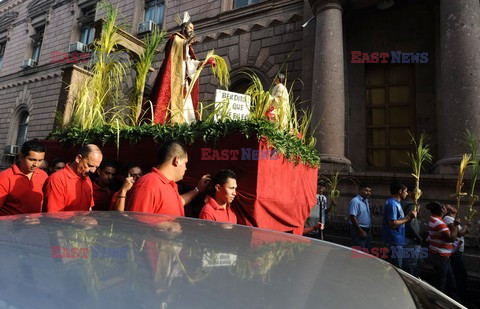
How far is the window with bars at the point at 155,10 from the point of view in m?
13.8

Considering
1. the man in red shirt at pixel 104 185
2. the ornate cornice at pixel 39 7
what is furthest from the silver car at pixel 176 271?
the ornate cornice at pixel 39 7

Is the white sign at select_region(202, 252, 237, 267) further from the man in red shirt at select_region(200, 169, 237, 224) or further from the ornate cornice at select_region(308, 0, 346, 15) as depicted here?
the ornate cornice at select_region(308, 0, 346, 15)

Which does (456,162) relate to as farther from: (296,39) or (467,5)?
(296,39)

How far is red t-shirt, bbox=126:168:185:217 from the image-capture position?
2.15m

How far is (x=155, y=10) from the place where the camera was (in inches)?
554

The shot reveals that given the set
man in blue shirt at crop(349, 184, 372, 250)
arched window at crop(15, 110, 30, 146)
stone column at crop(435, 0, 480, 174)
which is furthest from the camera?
arched window at crop(15, 110, 30, 146)

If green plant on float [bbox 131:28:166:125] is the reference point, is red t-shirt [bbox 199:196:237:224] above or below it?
below

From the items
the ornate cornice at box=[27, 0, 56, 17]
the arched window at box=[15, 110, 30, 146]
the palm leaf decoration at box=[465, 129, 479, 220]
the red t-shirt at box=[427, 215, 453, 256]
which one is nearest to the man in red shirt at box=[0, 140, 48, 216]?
the red t-shirt at box=[427, 215, 453, 256]

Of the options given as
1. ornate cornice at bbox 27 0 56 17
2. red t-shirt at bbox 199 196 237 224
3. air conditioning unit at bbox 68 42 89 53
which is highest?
ornate cornice at bbox 27 0 56 17

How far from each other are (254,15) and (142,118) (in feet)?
27.2

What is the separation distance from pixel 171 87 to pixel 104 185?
1.68m

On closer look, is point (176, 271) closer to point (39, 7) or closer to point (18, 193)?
point (18, 193)

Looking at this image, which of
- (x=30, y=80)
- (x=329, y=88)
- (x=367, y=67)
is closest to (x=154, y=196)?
(x=329, y=88)

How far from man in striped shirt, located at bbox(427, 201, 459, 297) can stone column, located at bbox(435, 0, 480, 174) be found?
2275 mm
